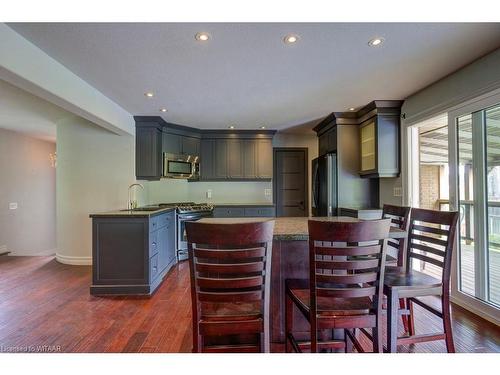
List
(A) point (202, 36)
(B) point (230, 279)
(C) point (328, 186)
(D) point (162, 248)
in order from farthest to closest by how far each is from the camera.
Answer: (C) point (328, 186)
(D) point (162, 248)
(A) point (202, 36)
(B) point (230, 279)

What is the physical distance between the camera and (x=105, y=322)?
7.80 feet

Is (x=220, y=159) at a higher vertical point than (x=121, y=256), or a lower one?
higher

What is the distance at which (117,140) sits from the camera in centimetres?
414

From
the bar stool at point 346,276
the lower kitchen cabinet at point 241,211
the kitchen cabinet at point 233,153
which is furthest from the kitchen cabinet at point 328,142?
the bar stool at point 346,276

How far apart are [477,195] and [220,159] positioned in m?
3.87

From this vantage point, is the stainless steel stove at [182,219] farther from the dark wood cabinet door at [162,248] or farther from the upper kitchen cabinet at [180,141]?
the upper kitchen cabinet at [180,141]

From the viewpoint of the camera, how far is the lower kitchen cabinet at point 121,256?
299cm

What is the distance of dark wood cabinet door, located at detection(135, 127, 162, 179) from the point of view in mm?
4215

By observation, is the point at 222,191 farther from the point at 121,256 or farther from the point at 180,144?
the point at 121,256

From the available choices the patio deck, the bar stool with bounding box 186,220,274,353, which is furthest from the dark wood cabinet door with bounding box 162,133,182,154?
the patio deck

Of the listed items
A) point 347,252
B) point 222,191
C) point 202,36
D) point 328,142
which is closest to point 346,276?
point 347,252

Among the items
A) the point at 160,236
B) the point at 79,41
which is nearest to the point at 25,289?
the point at 160,236

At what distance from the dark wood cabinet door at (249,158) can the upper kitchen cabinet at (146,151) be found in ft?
5.49
